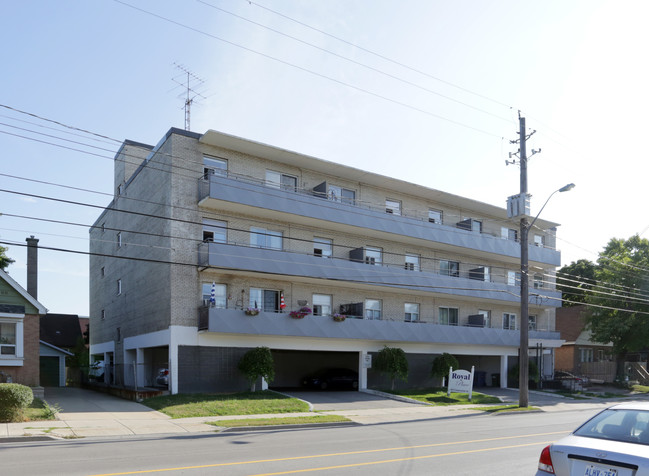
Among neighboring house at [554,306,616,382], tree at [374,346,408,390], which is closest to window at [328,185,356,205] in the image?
tree at [374,346,408,390]

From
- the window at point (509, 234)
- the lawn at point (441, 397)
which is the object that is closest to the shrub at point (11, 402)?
the lawn at point (441, 397)

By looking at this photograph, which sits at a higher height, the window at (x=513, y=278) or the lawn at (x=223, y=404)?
the window at (x=513, y=278)

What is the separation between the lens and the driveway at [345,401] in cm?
2483

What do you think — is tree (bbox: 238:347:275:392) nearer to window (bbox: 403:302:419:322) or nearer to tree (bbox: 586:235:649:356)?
window (bbox: 403:302:419:322)

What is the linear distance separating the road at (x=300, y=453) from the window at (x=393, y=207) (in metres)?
19.3

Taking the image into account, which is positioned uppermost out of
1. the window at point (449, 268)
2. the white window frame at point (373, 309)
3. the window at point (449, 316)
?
the window at point (449, 268)

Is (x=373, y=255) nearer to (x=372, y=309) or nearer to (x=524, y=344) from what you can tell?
(x=372, y=309)

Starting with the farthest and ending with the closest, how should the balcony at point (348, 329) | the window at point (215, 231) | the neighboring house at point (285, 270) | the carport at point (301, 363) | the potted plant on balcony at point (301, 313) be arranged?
the carport at point (301, 363)
the potted plant on balcony at point (301, 313)
the window at point (215, 231)
the neighboring house at point (285, 270)
the balcony at point (348, 329)

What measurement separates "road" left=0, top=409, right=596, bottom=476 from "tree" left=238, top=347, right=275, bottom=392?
29.4 ft

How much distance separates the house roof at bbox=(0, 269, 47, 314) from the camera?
994 inches

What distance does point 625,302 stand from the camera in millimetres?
43656

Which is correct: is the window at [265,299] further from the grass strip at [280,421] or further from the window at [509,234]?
the window at [509,234]

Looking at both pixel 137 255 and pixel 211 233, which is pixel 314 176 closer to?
pixel 211 233

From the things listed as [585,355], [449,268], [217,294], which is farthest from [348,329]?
[585,355]
